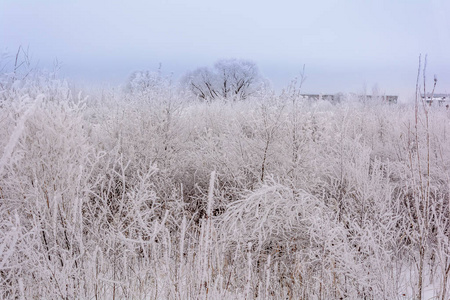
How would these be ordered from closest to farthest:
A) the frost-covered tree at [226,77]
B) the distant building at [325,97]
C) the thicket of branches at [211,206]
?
the thicket of branches at [211,206] → the distant building at [325,97] → the frost-covered tree at [226,77]

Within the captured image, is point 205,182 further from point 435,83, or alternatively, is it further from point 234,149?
point 435,83

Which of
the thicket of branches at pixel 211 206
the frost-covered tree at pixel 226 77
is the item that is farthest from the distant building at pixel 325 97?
the frost-covered tree at pixel 226 77

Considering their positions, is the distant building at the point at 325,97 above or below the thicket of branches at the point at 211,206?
above

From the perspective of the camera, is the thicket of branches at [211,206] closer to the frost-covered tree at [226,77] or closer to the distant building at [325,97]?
the distant building at [325,97]

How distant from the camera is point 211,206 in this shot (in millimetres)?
2201

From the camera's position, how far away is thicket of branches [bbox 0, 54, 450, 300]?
340 cm

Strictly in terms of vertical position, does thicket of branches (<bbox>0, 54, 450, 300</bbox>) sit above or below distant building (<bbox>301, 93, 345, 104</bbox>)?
below

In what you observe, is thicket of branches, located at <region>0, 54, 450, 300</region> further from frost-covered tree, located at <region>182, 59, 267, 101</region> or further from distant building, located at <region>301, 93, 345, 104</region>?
frost-covered tree, located at <region>182, 59, 267, 101</region>

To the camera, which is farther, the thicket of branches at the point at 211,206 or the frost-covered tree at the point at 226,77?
the frost-covered tree at the point at 226,77

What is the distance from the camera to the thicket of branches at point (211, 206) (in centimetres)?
340

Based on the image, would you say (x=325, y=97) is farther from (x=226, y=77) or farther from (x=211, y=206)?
(x=211, y=206)

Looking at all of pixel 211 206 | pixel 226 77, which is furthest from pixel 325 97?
pixel 211 206

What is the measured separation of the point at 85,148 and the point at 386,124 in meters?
10.9

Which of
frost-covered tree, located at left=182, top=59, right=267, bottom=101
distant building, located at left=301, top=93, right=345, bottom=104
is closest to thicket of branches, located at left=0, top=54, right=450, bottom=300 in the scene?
distant building, located at left=301, top=93, right=345, bottom=104
